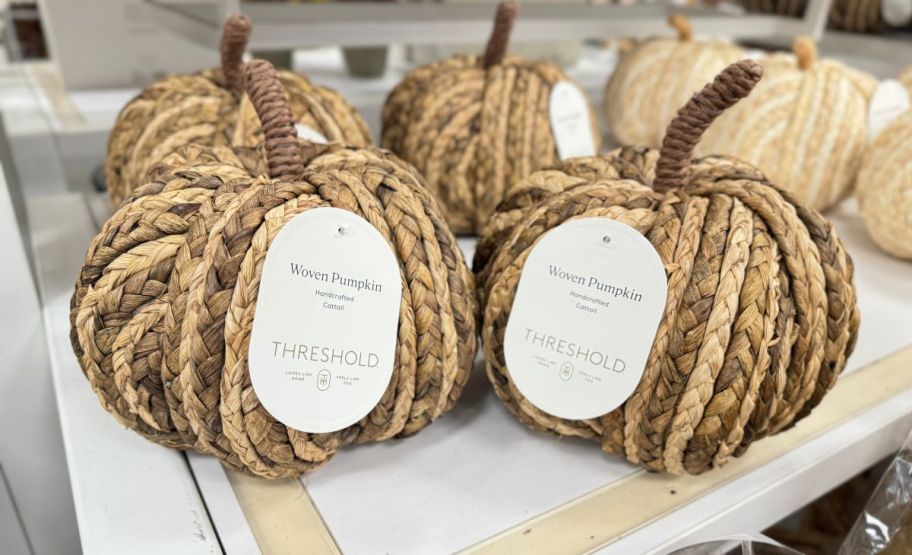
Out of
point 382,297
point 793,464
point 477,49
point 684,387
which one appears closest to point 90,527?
point 382,297

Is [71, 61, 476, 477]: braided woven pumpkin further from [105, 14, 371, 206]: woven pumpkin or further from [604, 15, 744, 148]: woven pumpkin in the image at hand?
[604, 15, 744, 148]: woven pumpkin

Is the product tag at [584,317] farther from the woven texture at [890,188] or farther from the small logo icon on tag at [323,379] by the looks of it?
the woven texture at [890,188]

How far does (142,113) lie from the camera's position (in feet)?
2.42

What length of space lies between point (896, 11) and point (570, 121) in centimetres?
110

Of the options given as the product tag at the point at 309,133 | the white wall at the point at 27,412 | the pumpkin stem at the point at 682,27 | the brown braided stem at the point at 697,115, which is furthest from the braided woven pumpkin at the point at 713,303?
the pumpkin stem at the point at 682,27

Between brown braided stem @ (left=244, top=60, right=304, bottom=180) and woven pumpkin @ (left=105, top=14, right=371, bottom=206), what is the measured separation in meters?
0.17

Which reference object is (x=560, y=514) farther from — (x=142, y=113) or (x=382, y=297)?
(x=142, y=113)

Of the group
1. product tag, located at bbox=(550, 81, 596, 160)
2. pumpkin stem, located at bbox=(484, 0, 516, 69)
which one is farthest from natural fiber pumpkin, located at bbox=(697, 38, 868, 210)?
pumpkin stem, located at bbox=(484, 0, 516, 69)

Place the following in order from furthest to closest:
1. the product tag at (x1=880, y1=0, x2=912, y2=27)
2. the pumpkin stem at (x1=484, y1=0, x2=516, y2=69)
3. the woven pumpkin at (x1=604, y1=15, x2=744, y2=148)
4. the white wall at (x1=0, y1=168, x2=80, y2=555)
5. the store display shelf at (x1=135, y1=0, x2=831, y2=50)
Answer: the product tag at (x1=880, y1=0, x2=912, y2=27)
the woven pumpkin at (x1=604, y1=15, x2=744, y2=148)
the store display shelf at (x1=135, y1=0, x2=831, y2=50)
the pumpkin stem at (x1=484, y1=0, x2=516, y2=69)
the white wall at (x1=0, y1=168, x2=80, y2=555)

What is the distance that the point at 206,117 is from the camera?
0.71 m

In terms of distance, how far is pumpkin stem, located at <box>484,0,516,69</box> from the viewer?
79cm

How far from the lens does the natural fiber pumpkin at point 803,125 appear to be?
0.97 metres

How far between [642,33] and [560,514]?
103 centimetres

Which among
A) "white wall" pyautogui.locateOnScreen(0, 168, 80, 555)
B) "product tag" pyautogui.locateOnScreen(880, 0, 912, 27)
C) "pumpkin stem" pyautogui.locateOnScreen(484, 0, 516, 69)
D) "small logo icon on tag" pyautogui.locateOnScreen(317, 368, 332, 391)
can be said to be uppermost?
"pumpkin stem" pyautogui.locateOnScreen(484, 0, 516, 69)
